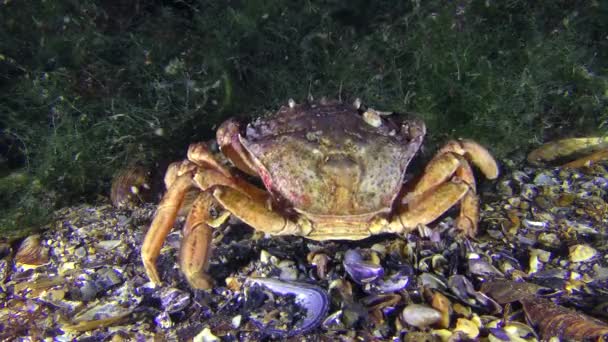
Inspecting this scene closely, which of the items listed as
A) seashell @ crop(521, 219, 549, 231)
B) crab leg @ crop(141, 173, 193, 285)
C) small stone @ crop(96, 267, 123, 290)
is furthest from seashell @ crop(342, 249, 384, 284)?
small stone @ crop(96, 267, 123, 290)

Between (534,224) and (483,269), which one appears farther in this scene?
(534,224)

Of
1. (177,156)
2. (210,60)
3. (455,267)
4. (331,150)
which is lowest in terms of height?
(455,267)

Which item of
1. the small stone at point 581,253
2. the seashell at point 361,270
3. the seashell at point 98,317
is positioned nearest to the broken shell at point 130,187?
the seashell at point 98,317

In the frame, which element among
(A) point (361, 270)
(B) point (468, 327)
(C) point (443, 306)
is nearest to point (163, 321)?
(A) point (361, 270)

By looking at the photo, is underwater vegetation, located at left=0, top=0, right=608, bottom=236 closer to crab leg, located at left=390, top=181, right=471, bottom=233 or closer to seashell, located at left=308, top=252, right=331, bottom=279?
crab leg, located at left=390, top=181, right=471, bottom=233

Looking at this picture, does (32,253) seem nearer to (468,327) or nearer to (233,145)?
(233,145)

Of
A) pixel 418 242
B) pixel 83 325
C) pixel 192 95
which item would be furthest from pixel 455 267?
pixel 192 95

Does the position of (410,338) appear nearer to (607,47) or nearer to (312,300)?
(312,300)
